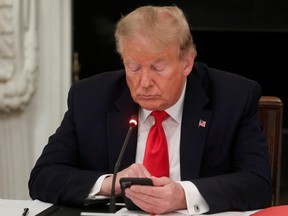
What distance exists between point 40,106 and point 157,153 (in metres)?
1.67

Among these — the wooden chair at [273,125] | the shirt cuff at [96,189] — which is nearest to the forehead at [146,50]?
the shirt cuff at [96,189]

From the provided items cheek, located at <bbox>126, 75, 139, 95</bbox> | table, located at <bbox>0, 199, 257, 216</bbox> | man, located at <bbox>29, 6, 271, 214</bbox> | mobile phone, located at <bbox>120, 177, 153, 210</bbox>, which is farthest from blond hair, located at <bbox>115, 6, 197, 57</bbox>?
table, located at <bbox>0, 199, 257, 216</bbox>

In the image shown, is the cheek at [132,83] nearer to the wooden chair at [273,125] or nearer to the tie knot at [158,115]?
the tie knot at [158,115]

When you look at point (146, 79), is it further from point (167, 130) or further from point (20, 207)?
point (20, 207)

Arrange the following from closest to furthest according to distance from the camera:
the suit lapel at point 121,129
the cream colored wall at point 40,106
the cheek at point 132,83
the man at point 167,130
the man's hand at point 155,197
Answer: the man's hand at point 155,197
the man at point 167,130
the cheek at point 132,83
the suit lapel at point 121,129
the cream colored wall at point 40,106

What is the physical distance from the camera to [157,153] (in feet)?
7.20

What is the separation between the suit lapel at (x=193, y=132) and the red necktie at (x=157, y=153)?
66 mm

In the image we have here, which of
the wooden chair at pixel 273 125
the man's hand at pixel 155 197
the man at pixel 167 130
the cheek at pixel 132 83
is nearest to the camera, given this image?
the man's hand at pixel 155 197

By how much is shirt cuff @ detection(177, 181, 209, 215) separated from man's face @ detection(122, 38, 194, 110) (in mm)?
323

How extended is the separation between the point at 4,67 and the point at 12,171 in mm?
633

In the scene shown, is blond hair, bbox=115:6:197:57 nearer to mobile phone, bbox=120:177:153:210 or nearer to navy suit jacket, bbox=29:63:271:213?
navy suit jacket, bbox=29:63:271:213

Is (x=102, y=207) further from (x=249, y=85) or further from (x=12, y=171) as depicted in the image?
(x=12, y=171)

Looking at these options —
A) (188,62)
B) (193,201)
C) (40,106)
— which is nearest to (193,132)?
(188,62)

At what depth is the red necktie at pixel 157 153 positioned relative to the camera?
86.2 inches
